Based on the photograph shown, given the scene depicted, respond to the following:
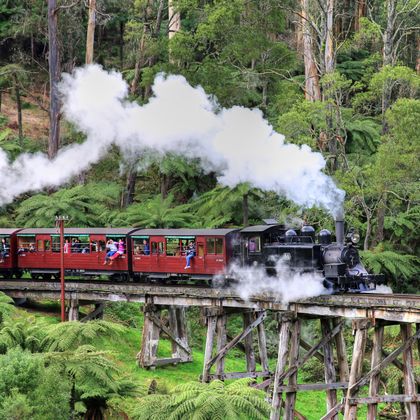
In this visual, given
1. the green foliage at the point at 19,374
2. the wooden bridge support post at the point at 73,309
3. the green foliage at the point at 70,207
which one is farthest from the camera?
the green foliage at the point at 70,207

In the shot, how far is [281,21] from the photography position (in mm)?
40594

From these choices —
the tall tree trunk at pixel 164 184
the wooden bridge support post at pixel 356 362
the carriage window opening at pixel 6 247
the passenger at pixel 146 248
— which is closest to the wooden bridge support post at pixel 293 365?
the wooden bridge support post at pixel 356 362

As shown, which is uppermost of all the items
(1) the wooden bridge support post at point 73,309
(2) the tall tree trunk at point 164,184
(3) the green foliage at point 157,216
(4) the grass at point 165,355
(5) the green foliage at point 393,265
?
(2) the tall tree trunk at point 164,184

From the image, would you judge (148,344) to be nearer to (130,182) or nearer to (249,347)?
(249,347)

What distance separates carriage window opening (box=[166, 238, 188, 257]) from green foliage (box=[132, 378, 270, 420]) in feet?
38.2

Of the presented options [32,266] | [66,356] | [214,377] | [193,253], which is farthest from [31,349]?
[32,266]

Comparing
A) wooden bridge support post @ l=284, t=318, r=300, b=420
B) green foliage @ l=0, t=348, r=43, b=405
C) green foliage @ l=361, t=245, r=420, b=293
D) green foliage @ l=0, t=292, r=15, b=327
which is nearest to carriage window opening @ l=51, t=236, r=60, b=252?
green foliage @ l=0, t=292, r=15, b=327

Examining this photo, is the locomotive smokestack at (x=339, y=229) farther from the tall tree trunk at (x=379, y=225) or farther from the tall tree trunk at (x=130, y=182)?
the tall tree trunk at (x=130, y=182)

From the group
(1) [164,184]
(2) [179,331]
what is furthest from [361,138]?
(2) [179,331]

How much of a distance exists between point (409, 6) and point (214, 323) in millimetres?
17830

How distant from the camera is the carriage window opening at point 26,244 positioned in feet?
112

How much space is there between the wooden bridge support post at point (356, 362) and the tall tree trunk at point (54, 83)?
2173 centimetres

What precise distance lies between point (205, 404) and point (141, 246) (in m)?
14.2

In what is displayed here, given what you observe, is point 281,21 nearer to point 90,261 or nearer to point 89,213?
point 89,213
